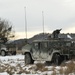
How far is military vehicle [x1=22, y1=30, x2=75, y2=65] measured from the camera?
26.3 meters

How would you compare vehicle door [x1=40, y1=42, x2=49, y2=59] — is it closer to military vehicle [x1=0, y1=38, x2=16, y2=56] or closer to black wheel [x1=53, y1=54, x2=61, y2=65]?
black wheel [x1=53, y1=54, x2=61, y2=65]

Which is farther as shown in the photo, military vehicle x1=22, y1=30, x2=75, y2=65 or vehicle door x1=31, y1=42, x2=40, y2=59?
vehicle door x1=31, y1=42, x2=40, y2=59

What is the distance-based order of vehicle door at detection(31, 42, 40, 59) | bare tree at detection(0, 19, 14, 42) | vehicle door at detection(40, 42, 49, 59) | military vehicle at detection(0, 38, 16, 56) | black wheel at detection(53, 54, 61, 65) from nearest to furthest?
black wheel at detection(53, 54, 61, 65)
vehicle door at detection(40, 42, 49, 59)
vehicle door at detection(31, 42, 40, 59)
military vehicle at detection(0, 38, 16, 56)
bare tree at detection(0, 19, 14, 42)

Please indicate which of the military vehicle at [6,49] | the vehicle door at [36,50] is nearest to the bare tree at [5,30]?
the military vehicle at [6,49]

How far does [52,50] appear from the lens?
26797 mm

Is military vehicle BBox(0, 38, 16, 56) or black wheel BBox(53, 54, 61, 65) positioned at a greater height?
military vehicle BBox(0, 38, 16, 56)

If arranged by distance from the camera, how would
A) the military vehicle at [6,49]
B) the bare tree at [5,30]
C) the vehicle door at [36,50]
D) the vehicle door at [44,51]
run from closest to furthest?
the vehicle door at [44,51] < the vehicle door at [36,50] < the military vehicle at [6,49] < the bare tree at [5,30]

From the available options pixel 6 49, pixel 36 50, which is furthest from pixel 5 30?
pixel 36 50

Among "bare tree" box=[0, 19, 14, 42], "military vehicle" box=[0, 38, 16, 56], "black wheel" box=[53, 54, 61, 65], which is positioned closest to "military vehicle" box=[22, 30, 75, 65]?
"black wheel" box=[53, 54, 61, 65]

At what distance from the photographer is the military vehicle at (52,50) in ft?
86.3

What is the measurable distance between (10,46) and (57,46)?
24.2 metres

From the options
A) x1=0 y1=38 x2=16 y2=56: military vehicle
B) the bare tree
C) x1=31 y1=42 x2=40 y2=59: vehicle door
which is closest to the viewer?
x1=31 y1=42 x2=40 y2=59: vehicle door

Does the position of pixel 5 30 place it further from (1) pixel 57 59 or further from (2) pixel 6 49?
(1) pixel 57 59

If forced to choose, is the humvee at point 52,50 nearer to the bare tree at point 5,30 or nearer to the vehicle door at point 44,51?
the vehicle door at point 44,51
